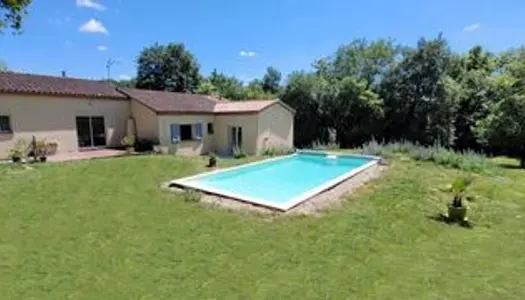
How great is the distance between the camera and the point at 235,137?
83.1ft

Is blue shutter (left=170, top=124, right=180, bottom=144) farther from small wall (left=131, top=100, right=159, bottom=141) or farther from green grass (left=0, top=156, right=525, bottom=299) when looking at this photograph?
green grass (left=0, top=156, right=525, bottom=299)

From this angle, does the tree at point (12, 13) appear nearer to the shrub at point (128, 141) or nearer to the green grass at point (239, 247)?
the green grass at point (239, 247)

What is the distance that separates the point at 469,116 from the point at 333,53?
14096mm

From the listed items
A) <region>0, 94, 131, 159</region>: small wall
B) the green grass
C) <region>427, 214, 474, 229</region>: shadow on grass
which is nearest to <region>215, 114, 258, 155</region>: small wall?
<region>0, 94, 131, 159</region>: small wall

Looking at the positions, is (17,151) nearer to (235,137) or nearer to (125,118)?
(125,118)

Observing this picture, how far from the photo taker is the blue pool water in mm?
13323

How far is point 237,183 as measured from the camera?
50.3 feet

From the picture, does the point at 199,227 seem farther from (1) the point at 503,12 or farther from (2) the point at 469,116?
(2) the point at 469,116

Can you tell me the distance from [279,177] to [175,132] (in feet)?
27.4

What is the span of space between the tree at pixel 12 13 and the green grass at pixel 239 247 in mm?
5024

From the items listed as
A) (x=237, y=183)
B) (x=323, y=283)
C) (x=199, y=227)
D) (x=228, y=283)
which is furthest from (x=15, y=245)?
(x=237, y=183)

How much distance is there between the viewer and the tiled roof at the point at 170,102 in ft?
74.6

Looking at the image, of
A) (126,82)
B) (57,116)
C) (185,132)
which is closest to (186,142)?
(185,132)

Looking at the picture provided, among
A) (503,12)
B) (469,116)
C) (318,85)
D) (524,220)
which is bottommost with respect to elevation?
(524,220)
